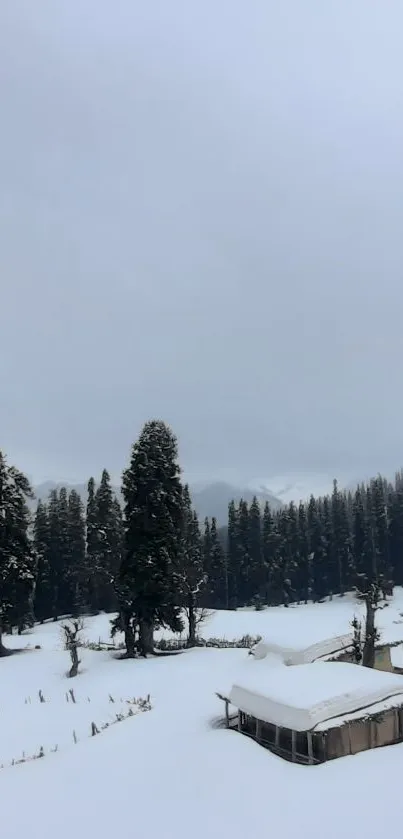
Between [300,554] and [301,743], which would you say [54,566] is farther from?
[301,743]

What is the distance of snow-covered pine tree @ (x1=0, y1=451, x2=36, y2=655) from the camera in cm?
3912

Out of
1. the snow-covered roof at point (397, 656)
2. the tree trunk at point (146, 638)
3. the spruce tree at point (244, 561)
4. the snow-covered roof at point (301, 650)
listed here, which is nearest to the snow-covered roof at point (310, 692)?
the snow-covered roof at point (301, 650)

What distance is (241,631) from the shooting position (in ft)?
173

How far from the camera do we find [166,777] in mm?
17625

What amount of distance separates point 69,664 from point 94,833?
70.7 ft

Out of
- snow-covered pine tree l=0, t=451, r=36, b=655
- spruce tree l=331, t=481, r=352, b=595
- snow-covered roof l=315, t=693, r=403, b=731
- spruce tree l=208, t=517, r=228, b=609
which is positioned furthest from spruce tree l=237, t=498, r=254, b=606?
snow-covered roof l=315, t=693, r=403, b=731

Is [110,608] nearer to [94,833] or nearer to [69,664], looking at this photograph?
[69,664]

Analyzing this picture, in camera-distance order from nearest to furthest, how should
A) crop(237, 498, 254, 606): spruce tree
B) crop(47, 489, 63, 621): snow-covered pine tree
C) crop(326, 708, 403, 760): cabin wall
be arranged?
crop(326, 708, 403, 760): cabin wall → crop(47, 489, 63, 621): snow-covered pine tree → crop(237, 498, 254, 606): spruce tree

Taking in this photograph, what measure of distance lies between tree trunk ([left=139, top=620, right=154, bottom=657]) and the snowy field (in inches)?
254

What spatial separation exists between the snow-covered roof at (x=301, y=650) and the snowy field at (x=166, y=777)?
4930mm

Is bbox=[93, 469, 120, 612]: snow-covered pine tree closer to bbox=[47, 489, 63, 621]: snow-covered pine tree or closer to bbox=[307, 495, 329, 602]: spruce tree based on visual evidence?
bbox=[47, 489, 63, 621]: snow-covered pine tree

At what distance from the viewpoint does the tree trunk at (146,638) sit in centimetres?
3619

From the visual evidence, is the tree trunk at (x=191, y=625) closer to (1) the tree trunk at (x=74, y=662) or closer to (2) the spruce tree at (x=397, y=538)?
(1) the tree trunk at (x=74, y=662)

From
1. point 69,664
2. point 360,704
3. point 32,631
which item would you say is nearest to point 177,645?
point 69,664
